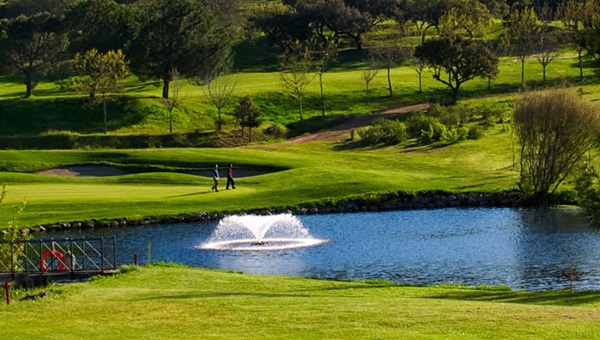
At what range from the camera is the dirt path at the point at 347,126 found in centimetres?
10019

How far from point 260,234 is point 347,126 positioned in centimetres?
5041

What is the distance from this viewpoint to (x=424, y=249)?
53812 mm

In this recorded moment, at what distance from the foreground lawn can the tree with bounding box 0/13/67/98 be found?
291ft

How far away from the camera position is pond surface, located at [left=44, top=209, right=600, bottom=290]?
46.6 m

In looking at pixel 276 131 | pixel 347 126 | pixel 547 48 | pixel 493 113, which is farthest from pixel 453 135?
pixel 547 48

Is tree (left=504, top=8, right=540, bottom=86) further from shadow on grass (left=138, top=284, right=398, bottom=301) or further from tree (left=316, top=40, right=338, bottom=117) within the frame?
shadow on grass (left=138, top=284, right=398, bottom=301)

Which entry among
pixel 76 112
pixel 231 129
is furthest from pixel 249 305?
pixel 76 112

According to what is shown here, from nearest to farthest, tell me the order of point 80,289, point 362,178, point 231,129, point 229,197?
point 80,289 < point 229,197 < point 362,178 < point 231,129

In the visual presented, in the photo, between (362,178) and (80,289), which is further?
(362,178)

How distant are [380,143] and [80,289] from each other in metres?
61.3

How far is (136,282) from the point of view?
40000mm

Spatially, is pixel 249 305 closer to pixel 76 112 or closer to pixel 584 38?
pixel 584 38

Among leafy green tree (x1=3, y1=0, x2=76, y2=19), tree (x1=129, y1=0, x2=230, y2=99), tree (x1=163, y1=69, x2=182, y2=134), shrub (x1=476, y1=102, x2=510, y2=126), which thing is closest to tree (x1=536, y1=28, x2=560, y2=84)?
shrub (x1=476, y1=102, x2=510, y2=126)

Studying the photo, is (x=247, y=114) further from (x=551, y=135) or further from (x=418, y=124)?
(x=551, y=135)
